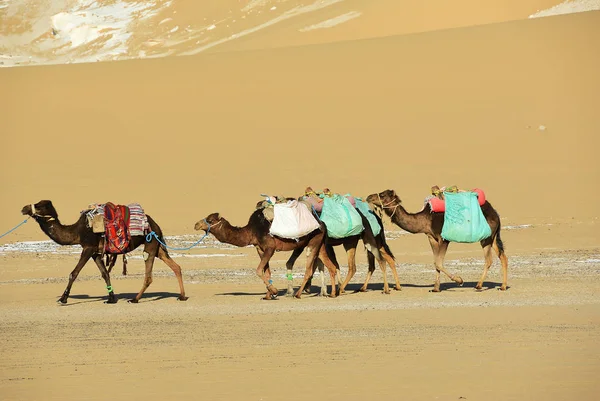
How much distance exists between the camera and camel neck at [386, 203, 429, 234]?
55.3 feet

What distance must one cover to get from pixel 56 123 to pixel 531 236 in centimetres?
2063

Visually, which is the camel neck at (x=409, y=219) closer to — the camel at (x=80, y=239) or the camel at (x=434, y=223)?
the camel at (x=434, y=223)

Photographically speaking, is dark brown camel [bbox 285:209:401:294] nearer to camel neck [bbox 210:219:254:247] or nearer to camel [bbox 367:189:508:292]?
camel [bbox 367:189:508:292]

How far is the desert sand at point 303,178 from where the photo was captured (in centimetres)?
1027

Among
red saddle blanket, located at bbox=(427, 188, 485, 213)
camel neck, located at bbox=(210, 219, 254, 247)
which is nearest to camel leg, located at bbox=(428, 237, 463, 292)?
red saddle blanket, located at bbox=(427, 188, 485, 213)

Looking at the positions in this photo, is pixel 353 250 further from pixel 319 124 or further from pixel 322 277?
pixel 319 124

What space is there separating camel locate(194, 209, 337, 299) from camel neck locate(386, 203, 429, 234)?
1535mm

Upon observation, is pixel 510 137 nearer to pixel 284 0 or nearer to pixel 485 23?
pixel 485 23

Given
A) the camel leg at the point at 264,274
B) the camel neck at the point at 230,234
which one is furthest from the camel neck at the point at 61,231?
Answer: the camel leg at the point at 264,274

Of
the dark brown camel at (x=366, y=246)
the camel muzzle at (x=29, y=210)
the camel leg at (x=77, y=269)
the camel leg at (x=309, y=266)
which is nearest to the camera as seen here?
the camel muzzle at (x=29, y=210)

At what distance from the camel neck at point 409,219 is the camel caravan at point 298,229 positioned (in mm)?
15

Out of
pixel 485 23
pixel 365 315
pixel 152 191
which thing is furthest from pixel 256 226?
pixel 485 23

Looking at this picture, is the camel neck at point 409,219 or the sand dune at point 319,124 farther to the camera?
the sand dune at point 319,124

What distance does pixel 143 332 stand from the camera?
12586 millimetres
